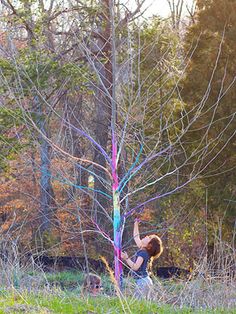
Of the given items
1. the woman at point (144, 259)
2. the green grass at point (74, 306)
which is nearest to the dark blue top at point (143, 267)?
the woman at point (144, 259)

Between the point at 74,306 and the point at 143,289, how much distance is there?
65.6 inches

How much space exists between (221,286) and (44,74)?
710cm

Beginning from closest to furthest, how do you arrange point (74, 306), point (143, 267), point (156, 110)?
point (74, 306)
point (143, 267)
point (156, 110)

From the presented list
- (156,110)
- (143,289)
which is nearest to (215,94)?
(156,110)

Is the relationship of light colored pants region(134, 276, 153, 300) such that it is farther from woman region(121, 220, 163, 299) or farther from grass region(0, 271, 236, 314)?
grass region(0, 271, 236, 314)

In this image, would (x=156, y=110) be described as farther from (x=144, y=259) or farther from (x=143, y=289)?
(x=143, y=289)

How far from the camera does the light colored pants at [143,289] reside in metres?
6.96

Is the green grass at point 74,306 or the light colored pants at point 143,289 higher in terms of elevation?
the green grass at point 74,306

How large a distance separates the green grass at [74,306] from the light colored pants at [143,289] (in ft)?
2.31

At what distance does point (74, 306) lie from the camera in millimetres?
5855

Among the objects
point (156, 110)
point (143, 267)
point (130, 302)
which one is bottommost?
point (143, 267)

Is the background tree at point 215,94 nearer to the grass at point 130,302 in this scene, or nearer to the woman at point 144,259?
the woman at point 144,259

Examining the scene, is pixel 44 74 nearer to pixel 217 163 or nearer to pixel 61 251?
pixel 217 163

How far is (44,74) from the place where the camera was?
13422mm
